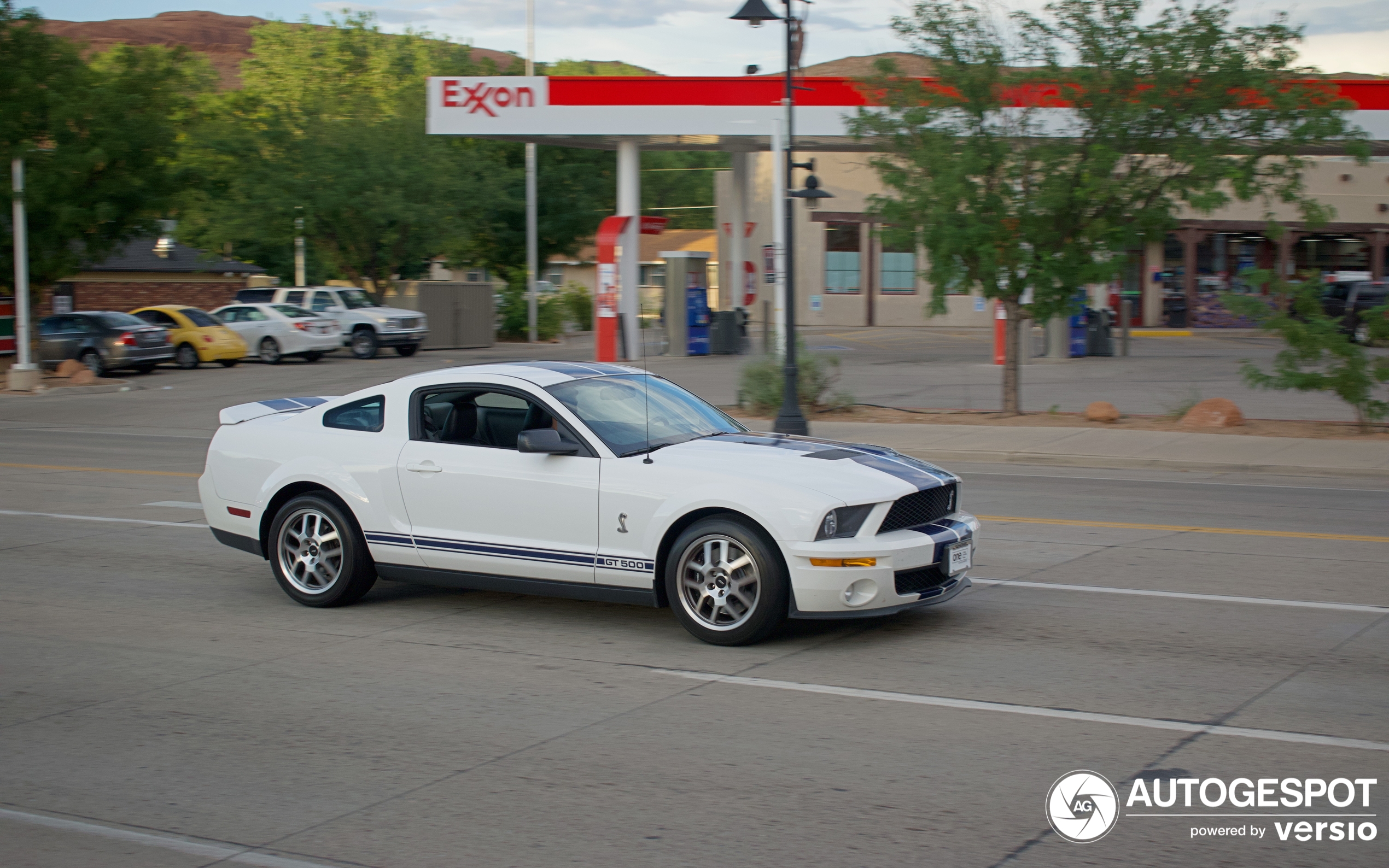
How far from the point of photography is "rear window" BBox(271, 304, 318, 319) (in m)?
34.2

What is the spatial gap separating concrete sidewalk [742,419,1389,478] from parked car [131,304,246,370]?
20.1 metres

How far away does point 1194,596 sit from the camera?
828 cm

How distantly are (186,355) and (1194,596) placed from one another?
30260 mm

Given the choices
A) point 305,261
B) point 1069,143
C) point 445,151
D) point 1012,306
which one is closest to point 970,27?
point 1069,143

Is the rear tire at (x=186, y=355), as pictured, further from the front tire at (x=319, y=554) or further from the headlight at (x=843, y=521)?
the headlight at (x=843, y=521)

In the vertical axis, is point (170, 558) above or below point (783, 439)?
below

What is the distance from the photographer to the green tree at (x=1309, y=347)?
16.7 meters

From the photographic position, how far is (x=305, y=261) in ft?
147

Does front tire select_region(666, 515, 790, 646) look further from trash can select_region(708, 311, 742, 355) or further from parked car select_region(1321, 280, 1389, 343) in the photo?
parked car select_region(1321, 280, 1389, 343)

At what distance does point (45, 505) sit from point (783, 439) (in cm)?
867

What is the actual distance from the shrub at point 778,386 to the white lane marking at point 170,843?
16272 mm

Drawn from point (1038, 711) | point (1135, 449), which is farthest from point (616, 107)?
point (1038, 711)

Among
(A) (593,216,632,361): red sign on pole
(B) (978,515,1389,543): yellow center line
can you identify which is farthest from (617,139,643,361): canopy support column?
(B) (978,515,1389,543): yellow center line

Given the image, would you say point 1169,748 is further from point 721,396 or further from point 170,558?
point 721,396
